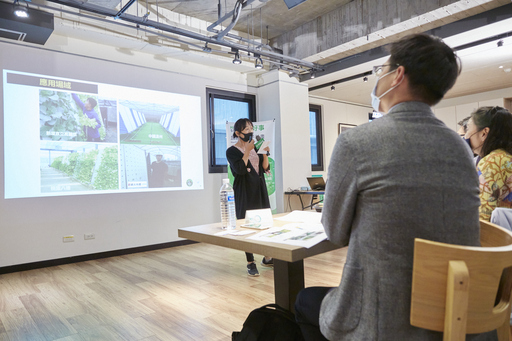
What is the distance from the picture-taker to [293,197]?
6312 mm

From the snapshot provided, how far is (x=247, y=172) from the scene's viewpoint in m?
3.38

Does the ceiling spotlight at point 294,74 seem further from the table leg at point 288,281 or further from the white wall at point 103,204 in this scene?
the table leg at point 288,281

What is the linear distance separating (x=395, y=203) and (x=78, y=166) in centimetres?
436

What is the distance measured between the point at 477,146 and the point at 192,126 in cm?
409

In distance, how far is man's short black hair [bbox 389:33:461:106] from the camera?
955mm

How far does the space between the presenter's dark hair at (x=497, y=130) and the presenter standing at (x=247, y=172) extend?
1842 mm

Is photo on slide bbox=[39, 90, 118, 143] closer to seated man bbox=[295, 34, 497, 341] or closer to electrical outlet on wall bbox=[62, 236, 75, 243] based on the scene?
electrical outlet on wall bbox=[62, 236, 75, 243]

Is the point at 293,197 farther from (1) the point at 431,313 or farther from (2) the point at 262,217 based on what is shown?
(1) the point at 431,313

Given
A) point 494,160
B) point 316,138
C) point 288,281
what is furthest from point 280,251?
point 316,138

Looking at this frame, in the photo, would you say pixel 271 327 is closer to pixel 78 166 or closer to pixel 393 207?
pixel 393 207

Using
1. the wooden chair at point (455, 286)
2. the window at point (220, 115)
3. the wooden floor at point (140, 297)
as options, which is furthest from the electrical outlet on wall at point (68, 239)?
the wooden chair at point (455, 286)

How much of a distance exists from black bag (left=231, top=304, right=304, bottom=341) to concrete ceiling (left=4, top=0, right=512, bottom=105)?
3.56 m

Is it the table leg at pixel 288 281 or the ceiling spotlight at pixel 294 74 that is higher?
the ceiling spotlight at pixel 294 74

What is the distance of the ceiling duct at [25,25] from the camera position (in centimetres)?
347
